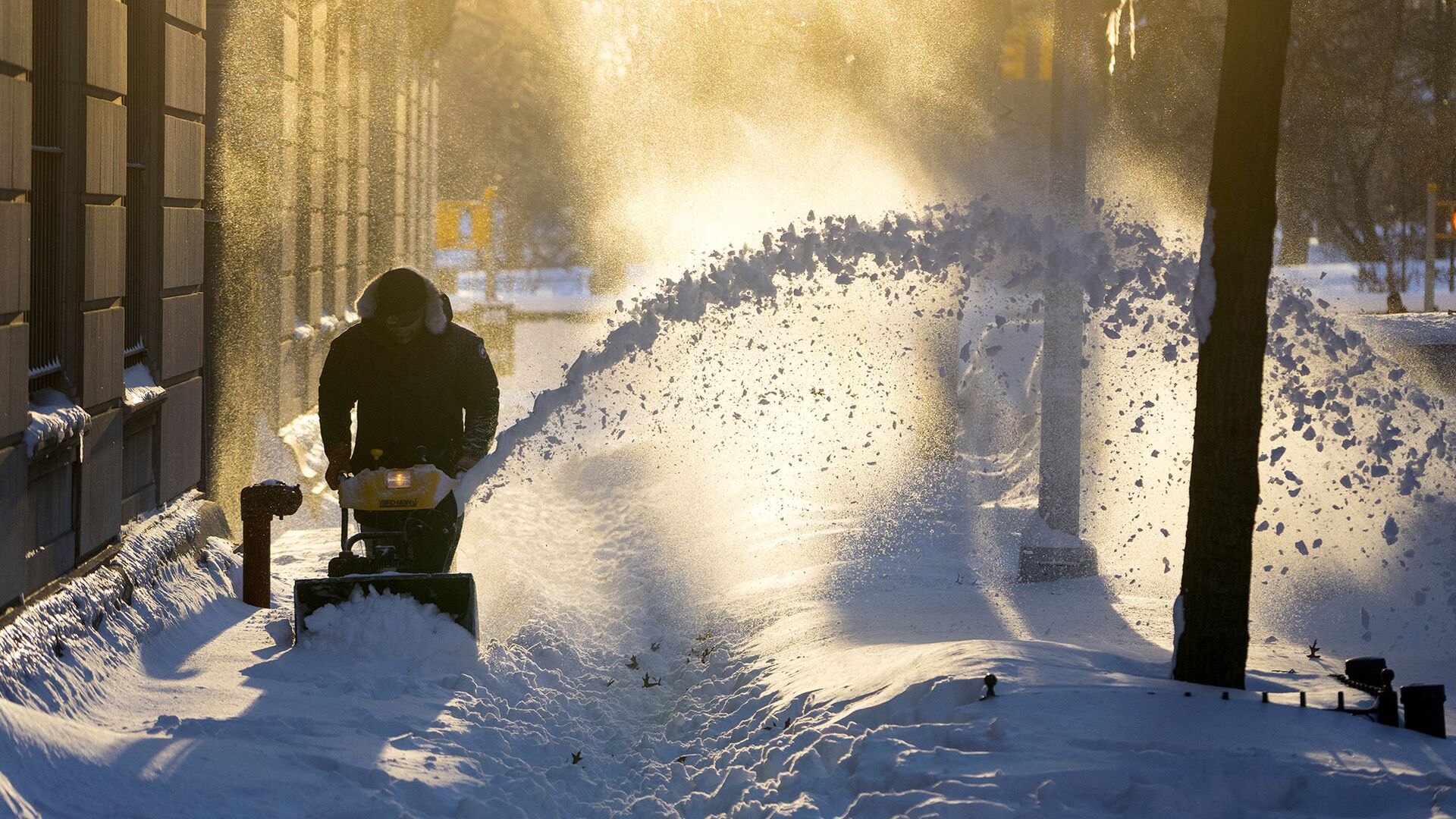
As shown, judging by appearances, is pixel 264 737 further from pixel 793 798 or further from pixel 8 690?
pixel 793 798

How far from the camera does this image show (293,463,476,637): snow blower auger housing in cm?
626

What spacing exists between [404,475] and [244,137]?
23.4ft

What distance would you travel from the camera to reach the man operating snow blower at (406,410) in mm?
6629

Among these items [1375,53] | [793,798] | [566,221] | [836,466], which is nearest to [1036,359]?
[836,466]

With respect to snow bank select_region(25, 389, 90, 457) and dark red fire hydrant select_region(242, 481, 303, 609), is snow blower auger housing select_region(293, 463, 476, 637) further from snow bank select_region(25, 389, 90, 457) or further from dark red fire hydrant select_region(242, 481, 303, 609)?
snow bank select_region(25, 389, 90, 457)

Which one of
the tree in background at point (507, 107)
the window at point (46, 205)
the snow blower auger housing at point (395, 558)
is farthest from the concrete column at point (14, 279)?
the tree in background at point (507, 107)

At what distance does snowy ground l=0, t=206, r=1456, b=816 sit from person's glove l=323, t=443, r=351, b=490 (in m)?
0.55

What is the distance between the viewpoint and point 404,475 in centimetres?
636

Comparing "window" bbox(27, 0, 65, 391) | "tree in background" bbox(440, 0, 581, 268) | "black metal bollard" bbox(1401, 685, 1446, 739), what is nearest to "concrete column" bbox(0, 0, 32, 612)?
"window" bbox(27, 0, 65, 391)

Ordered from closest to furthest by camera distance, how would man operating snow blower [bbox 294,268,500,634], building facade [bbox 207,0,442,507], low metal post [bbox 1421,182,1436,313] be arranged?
man operating snow blower [bbox 294,268,500,634], building facade [bbox 207,0,442,507], low metal post [bbox 1421,182,1436,313]

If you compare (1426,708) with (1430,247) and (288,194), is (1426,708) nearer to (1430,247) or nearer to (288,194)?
(288,194)

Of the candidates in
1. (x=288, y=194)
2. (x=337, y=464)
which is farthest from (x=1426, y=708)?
(x=288, y=194)

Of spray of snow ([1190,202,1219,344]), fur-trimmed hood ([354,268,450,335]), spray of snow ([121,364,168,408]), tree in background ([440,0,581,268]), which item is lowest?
spray of snow ([121,364,168,408])

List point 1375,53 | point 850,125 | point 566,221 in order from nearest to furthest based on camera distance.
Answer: point 850,125, point 1375,53, point 566,221
